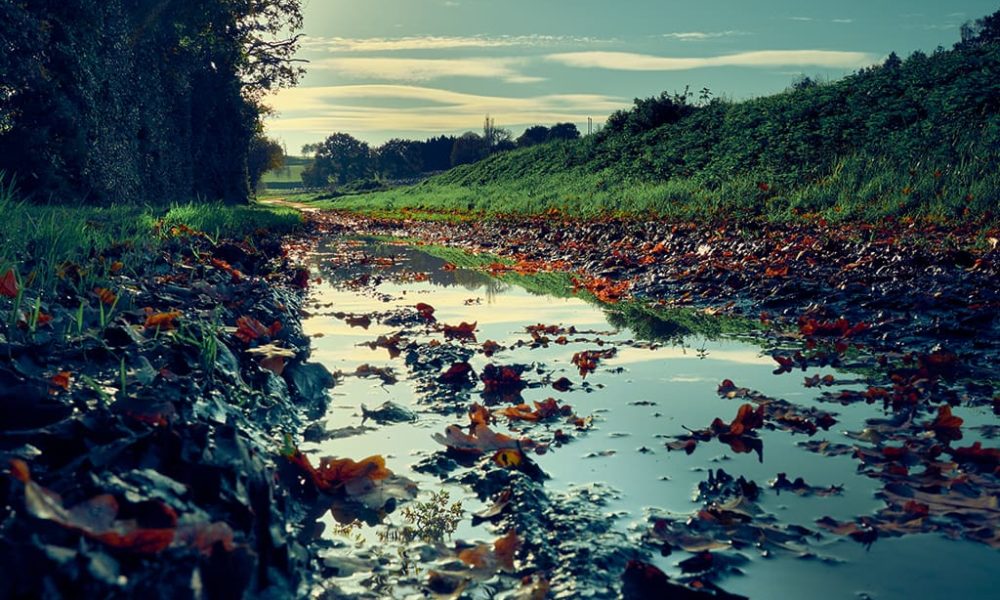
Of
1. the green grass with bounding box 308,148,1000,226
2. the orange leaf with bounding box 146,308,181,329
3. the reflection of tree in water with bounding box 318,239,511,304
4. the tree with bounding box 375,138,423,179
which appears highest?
the tree with bounding box 375,138,423,179

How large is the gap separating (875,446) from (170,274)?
4345 mm

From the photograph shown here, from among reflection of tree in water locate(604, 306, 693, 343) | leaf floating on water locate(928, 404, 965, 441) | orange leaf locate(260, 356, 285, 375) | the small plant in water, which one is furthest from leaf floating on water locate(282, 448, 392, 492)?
reflection of tree in water locate(604, 306, 693, 343)

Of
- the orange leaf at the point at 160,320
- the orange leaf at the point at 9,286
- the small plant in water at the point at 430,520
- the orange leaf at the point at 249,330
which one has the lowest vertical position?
the small plant in water at the point at 430,520

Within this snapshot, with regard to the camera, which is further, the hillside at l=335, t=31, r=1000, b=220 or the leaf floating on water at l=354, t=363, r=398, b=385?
the hillside at l=335, t=31, r=1000, b=220

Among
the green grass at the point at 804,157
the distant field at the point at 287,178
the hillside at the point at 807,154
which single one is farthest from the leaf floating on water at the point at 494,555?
the distant field at the point at 287,178

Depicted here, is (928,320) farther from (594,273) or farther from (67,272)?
(67,272)

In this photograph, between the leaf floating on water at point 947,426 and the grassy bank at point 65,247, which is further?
the grassy bank at point 65,247

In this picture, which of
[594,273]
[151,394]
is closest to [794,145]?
[594,273]

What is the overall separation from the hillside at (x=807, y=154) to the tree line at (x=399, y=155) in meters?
36.4

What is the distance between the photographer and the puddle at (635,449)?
204 cm

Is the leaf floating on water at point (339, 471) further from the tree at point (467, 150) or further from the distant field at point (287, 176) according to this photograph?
the distant field at point (287, 176)

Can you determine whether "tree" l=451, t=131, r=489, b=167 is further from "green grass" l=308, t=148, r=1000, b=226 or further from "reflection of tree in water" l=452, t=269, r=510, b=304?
"reflection of tree in water" l=452, t=269, r=510, b=304

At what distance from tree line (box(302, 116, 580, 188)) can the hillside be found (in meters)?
36.4

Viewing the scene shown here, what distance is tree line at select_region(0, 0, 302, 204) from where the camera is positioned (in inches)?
457
